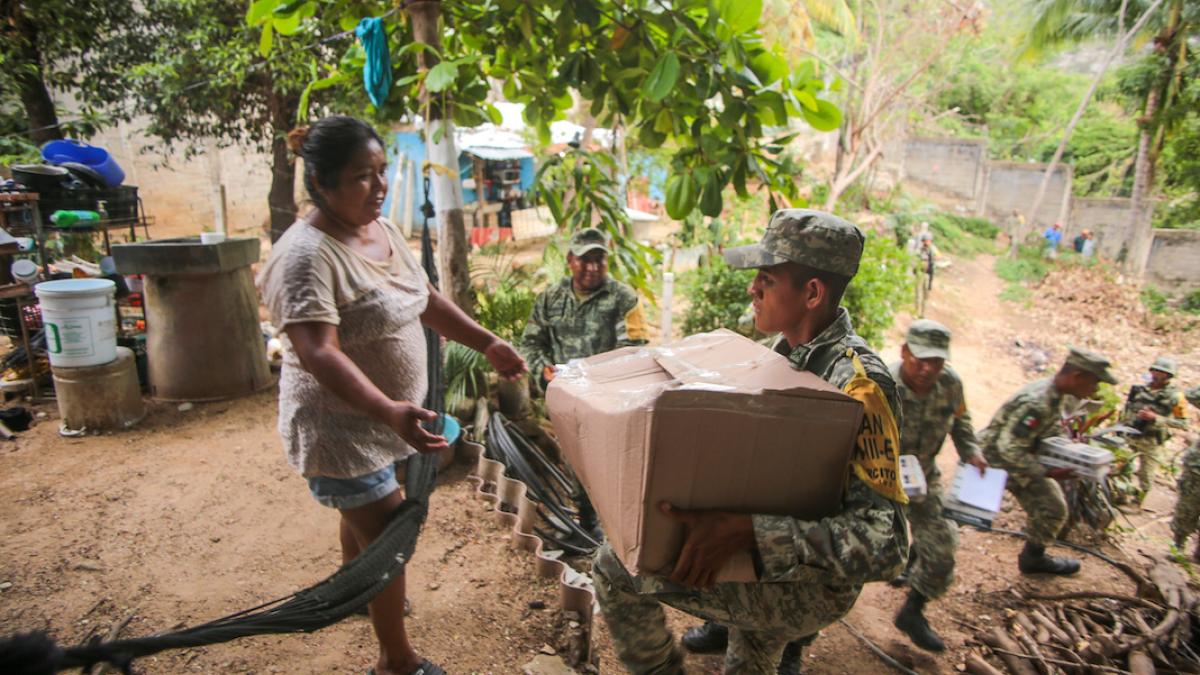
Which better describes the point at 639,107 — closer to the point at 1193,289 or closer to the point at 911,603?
the point at 911,603

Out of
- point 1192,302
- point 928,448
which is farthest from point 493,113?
point 1192,302

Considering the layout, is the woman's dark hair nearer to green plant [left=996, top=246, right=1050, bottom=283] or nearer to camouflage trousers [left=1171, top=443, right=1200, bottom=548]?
camouflage trousers [left=1171, top=443, right=1200, bottom=548]

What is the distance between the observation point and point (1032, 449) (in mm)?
3820

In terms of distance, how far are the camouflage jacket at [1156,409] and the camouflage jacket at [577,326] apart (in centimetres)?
431

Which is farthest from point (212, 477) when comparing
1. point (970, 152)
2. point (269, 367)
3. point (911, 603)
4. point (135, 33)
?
point (970, 152)

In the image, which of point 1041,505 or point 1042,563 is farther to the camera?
point 1042,563

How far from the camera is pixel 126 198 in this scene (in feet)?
17.9

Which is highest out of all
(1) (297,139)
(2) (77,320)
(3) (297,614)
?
(1) (297,139)

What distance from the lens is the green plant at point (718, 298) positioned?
667cm

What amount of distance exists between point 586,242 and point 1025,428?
2729 millimetres

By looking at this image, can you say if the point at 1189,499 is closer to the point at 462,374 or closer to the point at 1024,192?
the point at 462,374

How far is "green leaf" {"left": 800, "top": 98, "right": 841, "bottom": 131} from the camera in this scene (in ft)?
7.99

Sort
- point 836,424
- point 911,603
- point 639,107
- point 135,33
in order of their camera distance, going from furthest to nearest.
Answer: point 135,33
point 911,603
point 639,107
point 836,424

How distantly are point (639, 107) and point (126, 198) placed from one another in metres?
4.80
